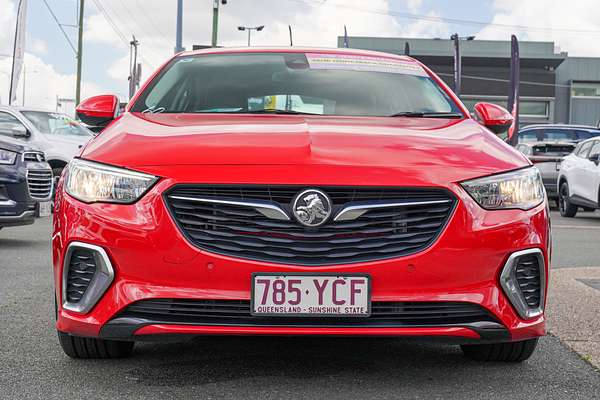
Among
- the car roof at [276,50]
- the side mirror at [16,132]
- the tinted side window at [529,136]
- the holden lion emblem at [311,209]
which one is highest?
the tinted side window at [529,136]

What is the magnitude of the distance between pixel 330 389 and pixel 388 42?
2092 inches

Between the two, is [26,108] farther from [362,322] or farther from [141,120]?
[362,322]

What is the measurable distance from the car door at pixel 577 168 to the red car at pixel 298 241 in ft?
41.9

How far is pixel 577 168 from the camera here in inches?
650

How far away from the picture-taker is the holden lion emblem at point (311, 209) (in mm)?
3547

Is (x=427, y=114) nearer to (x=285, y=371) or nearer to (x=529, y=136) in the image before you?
(x=285, y=371)

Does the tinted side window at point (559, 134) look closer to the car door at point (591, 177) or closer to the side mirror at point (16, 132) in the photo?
the car door at point (591, 177)

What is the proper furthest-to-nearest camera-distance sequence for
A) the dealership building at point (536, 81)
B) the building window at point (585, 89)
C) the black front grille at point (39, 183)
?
the building window at point (585, 89), the dealership building at point (536, 81), the black front grille at point (39, 183)

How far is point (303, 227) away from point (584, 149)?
14.0 m

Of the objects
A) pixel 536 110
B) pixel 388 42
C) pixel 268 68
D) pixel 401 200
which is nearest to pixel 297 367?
pixel 401 200

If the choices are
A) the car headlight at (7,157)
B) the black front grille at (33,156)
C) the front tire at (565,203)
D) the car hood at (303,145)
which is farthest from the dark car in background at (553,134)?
the car hood at (303,145)

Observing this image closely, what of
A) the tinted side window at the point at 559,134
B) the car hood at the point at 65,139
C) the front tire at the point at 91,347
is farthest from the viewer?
the tinted side window at the point at 559,134

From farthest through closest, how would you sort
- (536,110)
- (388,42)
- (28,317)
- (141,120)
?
(388,42) < (536,110) < (28,317) < (141,120)

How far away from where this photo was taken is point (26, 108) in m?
16.2
